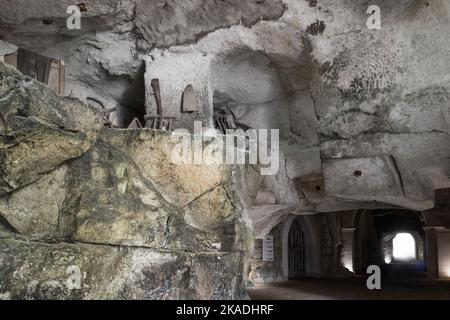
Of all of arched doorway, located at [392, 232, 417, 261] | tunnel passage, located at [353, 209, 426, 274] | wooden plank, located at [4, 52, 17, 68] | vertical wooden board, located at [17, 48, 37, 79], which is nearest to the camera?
wooden plank, located at [4, 52, 17, 68]

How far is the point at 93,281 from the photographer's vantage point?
346 centimetres

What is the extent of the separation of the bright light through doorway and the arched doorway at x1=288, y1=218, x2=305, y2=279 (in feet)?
36.4

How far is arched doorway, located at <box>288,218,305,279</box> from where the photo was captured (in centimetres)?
1055

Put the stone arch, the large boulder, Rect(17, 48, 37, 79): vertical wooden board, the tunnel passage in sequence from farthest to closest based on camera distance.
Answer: the tunnel passage < the stone arch < Rect(17, 48, 37, 79): vertical wooden board < the large boulder

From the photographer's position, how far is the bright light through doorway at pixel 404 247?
67.0 feet

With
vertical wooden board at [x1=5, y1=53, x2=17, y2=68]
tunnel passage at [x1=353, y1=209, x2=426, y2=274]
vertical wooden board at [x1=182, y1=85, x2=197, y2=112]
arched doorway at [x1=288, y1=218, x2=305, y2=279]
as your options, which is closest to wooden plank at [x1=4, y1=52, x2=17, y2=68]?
vertical wooden board at [x1=5, y1=53, x2=17, y2=68]

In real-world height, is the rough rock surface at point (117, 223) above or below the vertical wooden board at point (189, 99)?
below

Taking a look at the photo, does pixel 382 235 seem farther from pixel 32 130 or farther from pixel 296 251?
pixel 32 130

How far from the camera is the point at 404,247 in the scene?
68.7 ft

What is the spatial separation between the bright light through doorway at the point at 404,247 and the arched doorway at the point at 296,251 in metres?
11.1

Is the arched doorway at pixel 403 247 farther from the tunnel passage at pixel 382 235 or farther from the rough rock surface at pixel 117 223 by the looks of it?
the rough rock surface at pixel 117 223

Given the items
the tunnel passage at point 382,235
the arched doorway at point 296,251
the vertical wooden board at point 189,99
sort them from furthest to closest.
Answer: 1. the tunnel passage at point 382,235
2. the arched doorway at point 296,251
3. the vertical wooden board at point 189,99

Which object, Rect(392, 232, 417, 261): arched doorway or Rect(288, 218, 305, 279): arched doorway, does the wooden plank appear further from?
Rect(392, 232, 417, 261): arched doorway

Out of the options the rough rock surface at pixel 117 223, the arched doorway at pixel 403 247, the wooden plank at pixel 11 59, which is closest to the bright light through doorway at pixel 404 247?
the arched doorway at pixel 403 247
